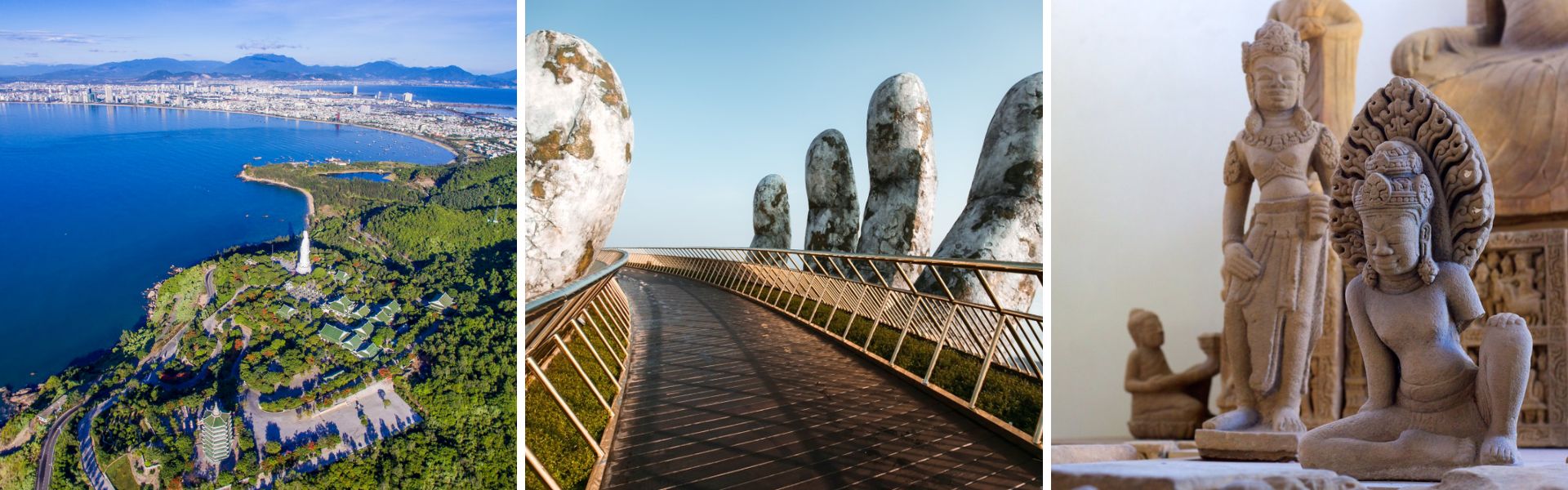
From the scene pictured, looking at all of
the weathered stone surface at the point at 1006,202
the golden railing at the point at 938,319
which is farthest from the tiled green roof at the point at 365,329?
the weathered stone surface at the point at 1006,202

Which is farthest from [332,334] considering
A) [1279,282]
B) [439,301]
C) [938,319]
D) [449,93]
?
[1279,282]

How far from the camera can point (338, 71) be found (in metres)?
10.3

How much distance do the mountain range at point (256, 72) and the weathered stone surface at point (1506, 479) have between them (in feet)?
28.4

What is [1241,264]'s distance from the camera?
3371mm

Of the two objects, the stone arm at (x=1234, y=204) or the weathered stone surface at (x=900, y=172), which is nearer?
the stone arm at (x=1234, y=204)

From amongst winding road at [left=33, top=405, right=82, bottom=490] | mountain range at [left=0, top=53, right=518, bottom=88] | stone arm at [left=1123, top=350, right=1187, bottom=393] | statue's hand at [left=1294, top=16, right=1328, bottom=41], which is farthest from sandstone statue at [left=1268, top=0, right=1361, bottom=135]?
winding road at [left=33, top=405, right=82, bottom=490]

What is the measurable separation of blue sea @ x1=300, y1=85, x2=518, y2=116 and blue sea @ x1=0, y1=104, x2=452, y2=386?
0.49m

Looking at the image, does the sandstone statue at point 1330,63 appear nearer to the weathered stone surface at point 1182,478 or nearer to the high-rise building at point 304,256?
the weathered stone surface at point 1182,478

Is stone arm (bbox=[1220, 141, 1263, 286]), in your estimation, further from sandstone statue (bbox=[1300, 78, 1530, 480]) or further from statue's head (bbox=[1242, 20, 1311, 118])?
sandstone statue (bbox=[1300, 78, 1530, 480])

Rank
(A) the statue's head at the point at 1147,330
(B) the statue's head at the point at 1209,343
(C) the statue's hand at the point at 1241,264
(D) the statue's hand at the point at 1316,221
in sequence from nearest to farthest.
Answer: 1. (D) the statue's hand at the point at 1316,221
2. (C) the statue's hand at the point at 1241,264
3. (A) the statue's head at the point at 1147,330
4. (B) the statue's head at the point at 1209,343

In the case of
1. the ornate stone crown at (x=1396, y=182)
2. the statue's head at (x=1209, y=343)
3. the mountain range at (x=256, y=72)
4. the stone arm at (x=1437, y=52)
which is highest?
the mountain range at (x=256, y=72)

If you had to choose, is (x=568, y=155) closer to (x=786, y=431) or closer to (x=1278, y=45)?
(x=786, y=431)

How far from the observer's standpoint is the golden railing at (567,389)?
1.66 metres

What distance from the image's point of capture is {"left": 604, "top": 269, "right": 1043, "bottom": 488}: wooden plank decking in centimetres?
180
